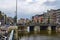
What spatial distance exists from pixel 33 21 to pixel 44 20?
1.24 m

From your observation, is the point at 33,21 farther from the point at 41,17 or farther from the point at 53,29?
the point at 53,29

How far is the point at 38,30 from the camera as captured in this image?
16359 mm

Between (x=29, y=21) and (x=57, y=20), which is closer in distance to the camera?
(x=29, y=21)

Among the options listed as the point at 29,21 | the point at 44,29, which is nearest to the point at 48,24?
the point at 44,29

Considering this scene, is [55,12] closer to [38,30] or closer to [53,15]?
[53,15]

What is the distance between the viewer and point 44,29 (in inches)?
666

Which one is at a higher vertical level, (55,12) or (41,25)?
(55,12)

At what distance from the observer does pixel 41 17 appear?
17547mm

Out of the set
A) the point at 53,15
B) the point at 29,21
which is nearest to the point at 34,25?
the point at 29,21

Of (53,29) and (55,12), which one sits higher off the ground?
(55,12)

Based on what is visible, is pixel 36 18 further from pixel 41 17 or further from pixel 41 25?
pixel 41 25

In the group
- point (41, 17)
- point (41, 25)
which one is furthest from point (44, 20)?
point (41, 25)

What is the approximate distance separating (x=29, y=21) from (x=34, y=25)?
1.90 feet

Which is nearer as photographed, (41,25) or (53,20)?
(41,25)
